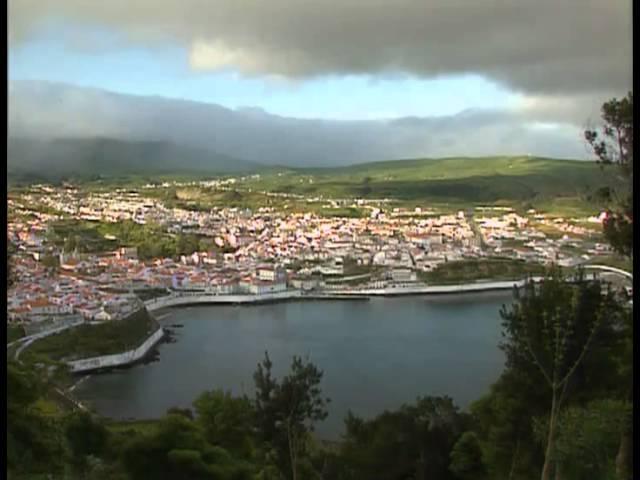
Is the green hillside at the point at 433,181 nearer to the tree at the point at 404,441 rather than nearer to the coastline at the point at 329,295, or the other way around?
the coastline at the point at 329,295

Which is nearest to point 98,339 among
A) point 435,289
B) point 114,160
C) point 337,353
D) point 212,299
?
point 212,299

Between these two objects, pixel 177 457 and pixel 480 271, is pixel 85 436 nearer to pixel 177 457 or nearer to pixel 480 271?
pixel 177 457

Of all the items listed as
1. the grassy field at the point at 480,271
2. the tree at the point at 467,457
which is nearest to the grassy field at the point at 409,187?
the grassy field at the point at 480,271

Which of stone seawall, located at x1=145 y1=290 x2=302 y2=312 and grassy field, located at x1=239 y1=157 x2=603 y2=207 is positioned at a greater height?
grassy field, located at x1=239 y1=157 x2=603 y2=207

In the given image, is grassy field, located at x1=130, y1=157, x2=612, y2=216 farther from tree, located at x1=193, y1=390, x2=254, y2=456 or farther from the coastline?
tree, located at x1=193, y1=390, x2=254, y2=456

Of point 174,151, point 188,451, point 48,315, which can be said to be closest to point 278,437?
point 188,451

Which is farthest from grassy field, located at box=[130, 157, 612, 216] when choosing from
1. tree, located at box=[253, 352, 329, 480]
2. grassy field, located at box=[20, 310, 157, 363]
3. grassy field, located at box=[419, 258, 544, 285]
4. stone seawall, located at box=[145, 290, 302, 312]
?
tree, located at box=[253, 352, 329, 480]
